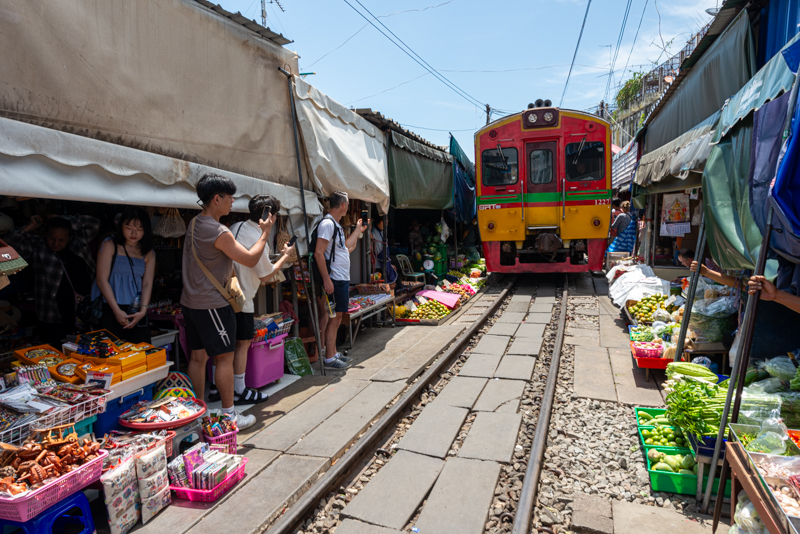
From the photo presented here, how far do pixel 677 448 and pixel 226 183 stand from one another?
3.81 m

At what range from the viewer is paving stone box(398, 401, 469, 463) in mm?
3727

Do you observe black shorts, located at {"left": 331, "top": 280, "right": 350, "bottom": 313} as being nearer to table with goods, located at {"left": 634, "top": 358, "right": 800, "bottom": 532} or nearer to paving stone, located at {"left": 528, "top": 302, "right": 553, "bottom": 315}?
table with goods, located at {"left": 634, "top": 358, "right": 800, "bottom": 532}

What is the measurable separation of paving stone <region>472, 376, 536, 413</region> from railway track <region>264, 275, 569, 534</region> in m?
0.01

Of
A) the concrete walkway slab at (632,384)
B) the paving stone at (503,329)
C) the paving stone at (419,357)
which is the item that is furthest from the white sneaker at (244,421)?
the paving stone at (503,329)

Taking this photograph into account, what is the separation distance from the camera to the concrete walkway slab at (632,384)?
4.60 meters

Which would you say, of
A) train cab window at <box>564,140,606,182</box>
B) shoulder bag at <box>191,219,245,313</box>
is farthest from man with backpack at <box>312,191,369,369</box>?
train cab window at <box>564,140,606,182</box>

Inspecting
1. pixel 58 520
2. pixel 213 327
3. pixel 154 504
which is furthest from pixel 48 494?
pixel 213 327

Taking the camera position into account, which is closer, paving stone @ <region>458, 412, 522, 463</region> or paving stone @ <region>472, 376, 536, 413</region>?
paving stone @ <region>458, 412, 522, 463</region>

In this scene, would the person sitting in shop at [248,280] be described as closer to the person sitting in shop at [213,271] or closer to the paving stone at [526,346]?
the person sitting in shop at [213,271]

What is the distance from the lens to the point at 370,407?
14.4ft

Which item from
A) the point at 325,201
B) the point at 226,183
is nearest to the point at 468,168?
the point at 325,201

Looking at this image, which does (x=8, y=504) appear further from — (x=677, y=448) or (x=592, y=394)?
(x=592, y=394)

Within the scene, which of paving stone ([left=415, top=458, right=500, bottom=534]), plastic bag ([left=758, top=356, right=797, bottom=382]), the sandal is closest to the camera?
paving stone ([left=415, top=458, right=500, bottom=534])

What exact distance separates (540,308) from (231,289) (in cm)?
684
